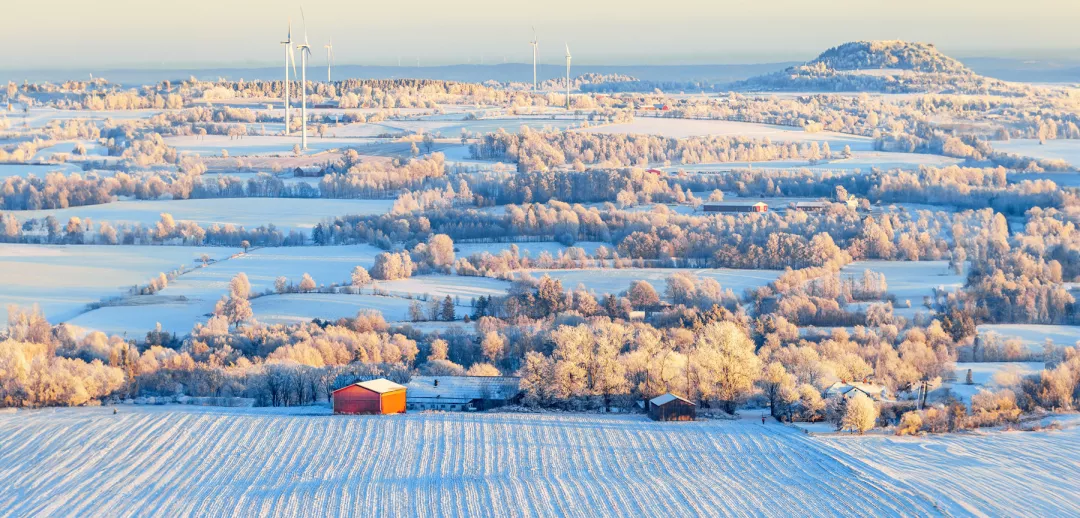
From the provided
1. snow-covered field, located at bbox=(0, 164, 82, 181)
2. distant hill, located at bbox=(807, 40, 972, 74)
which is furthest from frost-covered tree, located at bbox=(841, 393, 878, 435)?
distant hill, located at bbox=(807, 40, 972, 74)

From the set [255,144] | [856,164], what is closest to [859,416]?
[856,164]

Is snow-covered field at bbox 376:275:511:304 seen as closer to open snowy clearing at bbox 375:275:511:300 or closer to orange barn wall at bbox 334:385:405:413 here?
open snowy clearing at bbox 375:275:511:300

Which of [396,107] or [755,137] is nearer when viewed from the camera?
[755,137]

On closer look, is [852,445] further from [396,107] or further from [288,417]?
[396,107]

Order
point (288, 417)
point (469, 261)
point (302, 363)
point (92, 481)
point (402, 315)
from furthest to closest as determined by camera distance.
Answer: point (469, 261) → point (402, 315) → point (302, 363) → point (288, 417) → point (92, 481)

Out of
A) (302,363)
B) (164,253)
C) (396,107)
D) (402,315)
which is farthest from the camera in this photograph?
(396,107)

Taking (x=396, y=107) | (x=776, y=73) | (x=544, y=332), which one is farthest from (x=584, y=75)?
(x=544, y=332)
